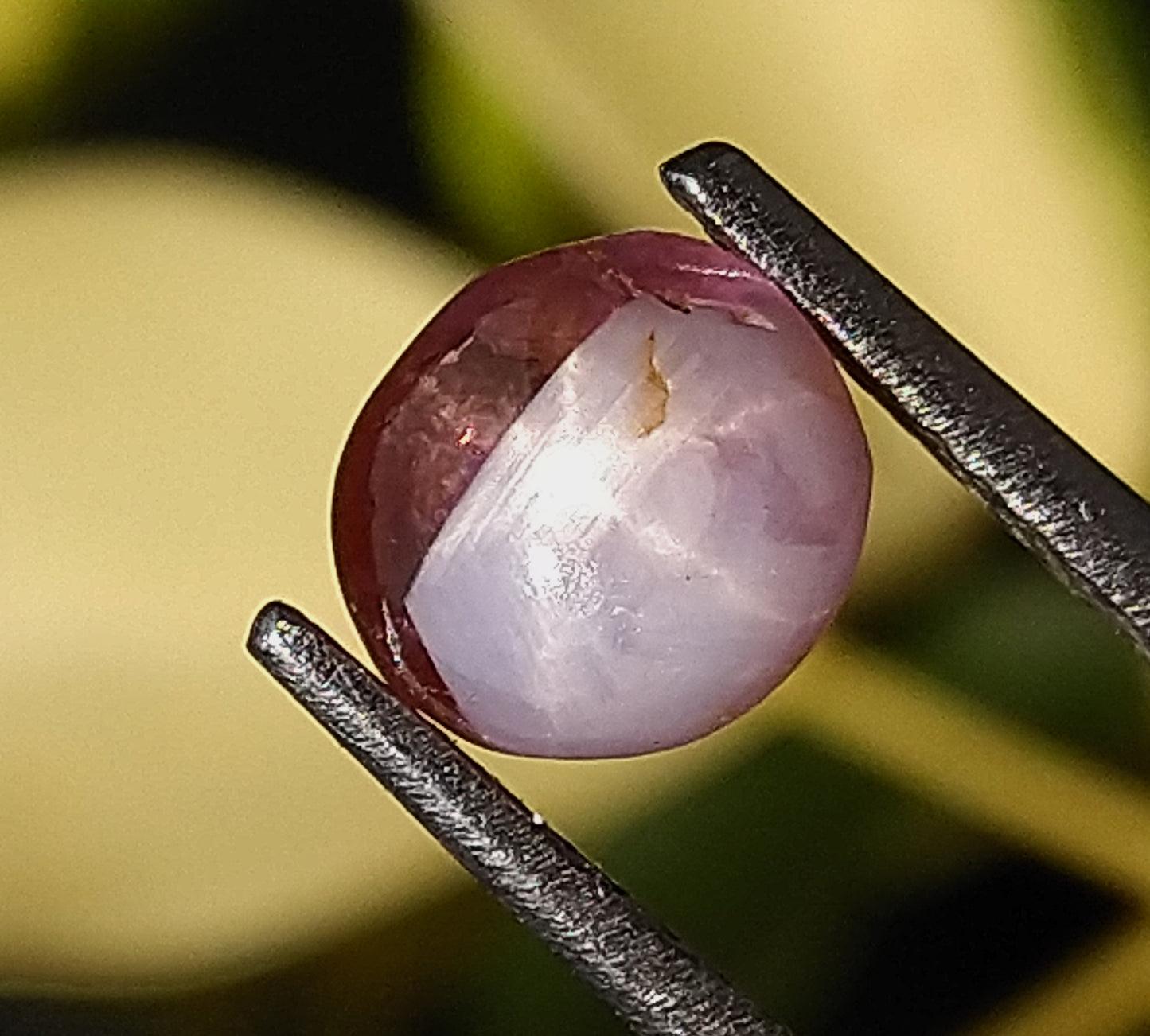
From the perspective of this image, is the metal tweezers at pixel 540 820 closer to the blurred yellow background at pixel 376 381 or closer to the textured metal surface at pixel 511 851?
the textured metal surface at pixel 511 851

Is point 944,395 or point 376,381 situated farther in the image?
point 376,381

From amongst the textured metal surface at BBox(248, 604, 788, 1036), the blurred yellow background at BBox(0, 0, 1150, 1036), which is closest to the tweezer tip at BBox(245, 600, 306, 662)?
the textured metal surface at BBox(248, 604, 788, 1036)

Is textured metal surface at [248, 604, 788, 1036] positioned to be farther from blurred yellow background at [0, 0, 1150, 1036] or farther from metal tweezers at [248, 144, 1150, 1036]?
blurred yellow background at [0, 0, 1150, 1036]

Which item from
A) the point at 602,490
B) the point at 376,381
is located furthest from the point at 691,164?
the point at 376,381

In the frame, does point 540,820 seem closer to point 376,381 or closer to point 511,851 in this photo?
point 511,851

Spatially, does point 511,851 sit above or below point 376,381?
below

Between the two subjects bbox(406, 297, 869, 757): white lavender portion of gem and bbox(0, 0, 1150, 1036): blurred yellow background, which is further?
bbox(0, 0, 1150, 1036): blurred yellow background


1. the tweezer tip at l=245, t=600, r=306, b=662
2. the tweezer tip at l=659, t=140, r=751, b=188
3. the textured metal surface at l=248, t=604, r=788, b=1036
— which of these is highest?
the tweezer tip at l=659, t=140, r=751, b=188

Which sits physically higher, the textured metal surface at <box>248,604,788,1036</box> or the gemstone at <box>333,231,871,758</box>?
the gemstone at <box>333,231,871,758</box>
